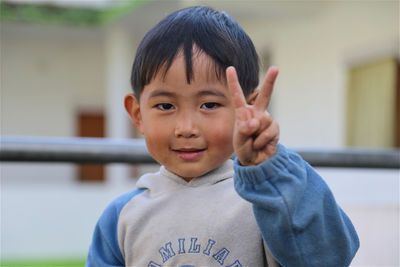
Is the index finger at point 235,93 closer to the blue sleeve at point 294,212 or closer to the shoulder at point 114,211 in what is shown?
the blue sleeve at point 294,212

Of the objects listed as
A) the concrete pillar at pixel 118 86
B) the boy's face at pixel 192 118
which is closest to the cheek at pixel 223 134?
the boy's face at pixel 192 118

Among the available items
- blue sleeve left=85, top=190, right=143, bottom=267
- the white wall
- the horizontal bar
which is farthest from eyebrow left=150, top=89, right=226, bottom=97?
the white wall

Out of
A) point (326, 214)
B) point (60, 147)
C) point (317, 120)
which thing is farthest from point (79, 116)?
point (326, 214)

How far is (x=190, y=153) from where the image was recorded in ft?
3.79

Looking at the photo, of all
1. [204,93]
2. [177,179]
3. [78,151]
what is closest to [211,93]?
[204,93]

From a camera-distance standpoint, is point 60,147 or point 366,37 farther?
point 366,37

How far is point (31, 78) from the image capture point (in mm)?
13312

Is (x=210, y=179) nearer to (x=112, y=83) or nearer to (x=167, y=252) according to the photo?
(x=167, y=252)

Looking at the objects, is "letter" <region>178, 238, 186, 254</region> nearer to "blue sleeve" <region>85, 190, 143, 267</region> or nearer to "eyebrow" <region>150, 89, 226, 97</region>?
"blue sleeve" <region>85, 190, 143, 267</region>

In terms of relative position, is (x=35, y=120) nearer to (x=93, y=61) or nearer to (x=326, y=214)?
(x=93, y=61)

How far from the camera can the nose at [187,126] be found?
1117 millimetres

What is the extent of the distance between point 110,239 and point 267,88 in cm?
54

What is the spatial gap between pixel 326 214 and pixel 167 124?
367 millimetres

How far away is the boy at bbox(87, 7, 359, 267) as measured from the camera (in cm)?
97
